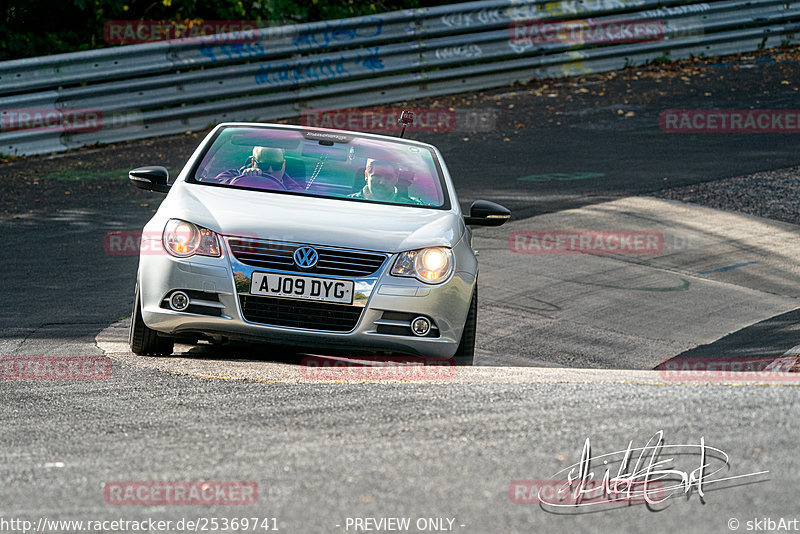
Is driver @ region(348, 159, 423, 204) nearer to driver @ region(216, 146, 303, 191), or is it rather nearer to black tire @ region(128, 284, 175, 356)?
driver @ region(216, 146, 303, 191)

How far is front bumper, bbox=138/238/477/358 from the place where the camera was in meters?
6.18

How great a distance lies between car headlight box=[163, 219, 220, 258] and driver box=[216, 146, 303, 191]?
82 centimetres

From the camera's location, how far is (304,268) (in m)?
6.18

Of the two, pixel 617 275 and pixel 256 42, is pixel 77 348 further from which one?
pixel 256 42

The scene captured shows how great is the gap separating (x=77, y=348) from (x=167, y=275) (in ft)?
4.01

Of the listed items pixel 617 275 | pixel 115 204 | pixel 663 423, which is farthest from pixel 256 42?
pixel 663 423

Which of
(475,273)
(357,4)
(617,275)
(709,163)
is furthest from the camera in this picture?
(357,4)

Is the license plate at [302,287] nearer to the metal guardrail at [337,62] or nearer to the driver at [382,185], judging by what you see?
the driver at [382,185]

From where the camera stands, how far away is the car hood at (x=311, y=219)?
20.5 feet

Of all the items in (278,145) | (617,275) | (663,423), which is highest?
(278,145)

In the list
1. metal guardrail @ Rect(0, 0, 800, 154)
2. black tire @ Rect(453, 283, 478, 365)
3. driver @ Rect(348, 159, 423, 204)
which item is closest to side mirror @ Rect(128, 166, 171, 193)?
driver @ Rect(348, 159, 423, 204)
